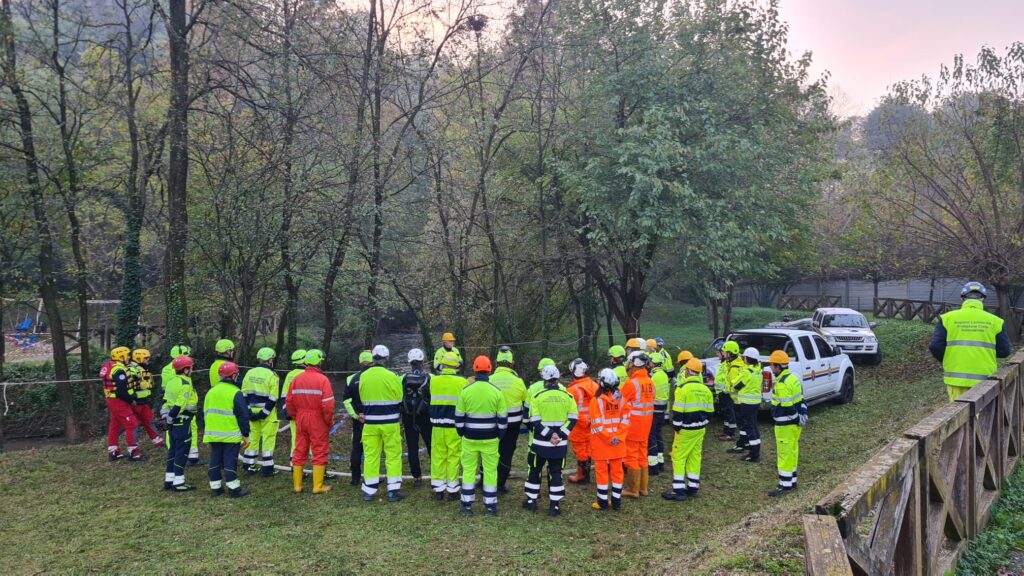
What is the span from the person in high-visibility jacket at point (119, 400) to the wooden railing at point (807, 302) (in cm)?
3918

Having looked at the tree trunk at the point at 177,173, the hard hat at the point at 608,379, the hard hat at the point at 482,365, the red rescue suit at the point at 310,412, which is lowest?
the red rescue suit at the point at 310,412

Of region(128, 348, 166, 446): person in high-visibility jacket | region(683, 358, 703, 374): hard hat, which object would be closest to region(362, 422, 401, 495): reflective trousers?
region(683, 358, 703, 374): hard hat

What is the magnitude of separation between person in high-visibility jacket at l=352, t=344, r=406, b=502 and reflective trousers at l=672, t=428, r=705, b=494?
3.63m

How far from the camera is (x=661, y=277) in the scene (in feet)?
59.1

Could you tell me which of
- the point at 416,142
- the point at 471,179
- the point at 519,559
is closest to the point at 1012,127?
the point at 471,179

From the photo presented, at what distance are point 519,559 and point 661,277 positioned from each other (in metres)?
13.3

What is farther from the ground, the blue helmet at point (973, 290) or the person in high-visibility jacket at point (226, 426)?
the blue helmet at point (973, 290)

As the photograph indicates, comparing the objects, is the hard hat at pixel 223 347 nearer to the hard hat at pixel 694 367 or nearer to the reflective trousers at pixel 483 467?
the reflective trousers at pixel 483 467

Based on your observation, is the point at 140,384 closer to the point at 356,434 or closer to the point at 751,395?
the point at 356,434

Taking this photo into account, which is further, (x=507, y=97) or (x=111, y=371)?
(x=507, y=97)

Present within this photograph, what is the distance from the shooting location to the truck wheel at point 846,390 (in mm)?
12836

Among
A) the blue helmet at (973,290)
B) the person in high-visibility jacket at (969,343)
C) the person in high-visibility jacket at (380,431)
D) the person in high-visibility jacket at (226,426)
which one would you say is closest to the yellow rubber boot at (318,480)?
the person in high-visibility jacket at (380,431)

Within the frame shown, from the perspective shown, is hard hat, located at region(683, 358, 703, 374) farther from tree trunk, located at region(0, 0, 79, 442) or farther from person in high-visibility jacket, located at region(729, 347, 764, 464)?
tree trunk, located at region(0, 0, 79, 442)

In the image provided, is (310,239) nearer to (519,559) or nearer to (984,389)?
(519,559)
